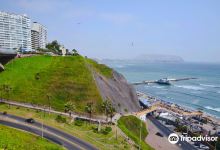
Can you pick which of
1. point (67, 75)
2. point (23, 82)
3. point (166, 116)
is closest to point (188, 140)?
point (166, 116)

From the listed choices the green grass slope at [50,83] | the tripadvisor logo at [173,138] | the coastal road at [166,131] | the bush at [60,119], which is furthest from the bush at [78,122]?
the coastal road at [166,131]

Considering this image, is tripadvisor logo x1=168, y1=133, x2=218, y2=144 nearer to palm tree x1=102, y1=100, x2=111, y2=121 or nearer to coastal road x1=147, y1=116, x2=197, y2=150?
coastal road x1=147, y1=116, x2=197, y2=150

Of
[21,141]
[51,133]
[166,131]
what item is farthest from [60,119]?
[166,131]

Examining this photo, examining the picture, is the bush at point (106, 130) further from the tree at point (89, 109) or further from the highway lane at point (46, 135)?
the highway lane at point (46, 135)

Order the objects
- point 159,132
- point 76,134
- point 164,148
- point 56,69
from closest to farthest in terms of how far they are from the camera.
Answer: point 76,134 → point 164,148 → point 159,132 → point 56,69

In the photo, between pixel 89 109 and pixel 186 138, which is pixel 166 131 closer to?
pixel 186 138

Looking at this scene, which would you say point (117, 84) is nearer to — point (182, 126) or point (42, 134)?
point (182, 126)
